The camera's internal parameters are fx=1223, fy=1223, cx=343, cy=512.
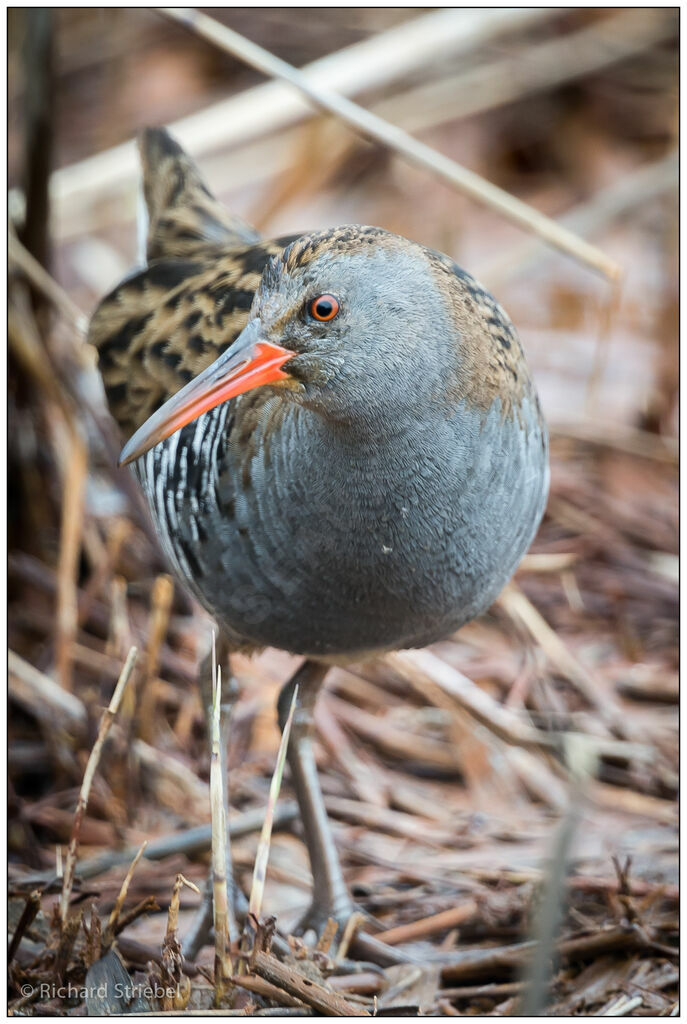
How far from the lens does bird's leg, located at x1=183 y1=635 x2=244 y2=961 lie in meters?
2.64

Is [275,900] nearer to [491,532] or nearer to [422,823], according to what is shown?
[422,823]

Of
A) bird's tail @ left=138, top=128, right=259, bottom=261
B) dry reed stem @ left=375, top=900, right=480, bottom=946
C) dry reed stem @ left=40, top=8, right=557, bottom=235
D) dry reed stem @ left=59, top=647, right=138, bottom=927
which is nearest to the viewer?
dry reed stem @ left=59, top=647, right=138, bottom=927

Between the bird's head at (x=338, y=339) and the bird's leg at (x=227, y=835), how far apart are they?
0.71 metres

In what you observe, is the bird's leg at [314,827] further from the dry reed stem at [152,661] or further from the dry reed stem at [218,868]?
the dry reed stem at [218,868]

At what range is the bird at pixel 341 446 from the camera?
6.61 ft

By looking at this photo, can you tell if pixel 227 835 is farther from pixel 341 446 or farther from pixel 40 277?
pixel 40 277

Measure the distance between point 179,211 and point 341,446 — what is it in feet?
4.17

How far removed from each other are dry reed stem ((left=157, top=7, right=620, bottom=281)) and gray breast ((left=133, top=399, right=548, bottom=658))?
860 millimetres

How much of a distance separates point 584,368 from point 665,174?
768mm

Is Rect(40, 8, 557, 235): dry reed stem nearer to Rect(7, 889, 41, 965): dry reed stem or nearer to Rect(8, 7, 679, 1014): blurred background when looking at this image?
Rect(8, 7, 679, 1014): blurred background

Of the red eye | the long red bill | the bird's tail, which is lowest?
the bird's tail

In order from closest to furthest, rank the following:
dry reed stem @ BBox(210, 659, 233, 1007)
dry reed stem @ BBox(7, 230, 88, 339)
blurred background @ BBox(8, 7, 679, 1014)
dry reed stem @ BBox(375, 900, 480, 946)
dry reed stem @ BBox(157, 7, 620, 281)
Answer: dry reed stem @ BBox(210, 659, 233, 1007) → dry reed stem @ BBox(375, 900, 480, 946) → dry reed stem @ BBox(157, 7, 620, 281) → blurred background @ BBox(8, 7, 679, 1014) → dry reed stem @ BBox(7, 230, 88, 339)

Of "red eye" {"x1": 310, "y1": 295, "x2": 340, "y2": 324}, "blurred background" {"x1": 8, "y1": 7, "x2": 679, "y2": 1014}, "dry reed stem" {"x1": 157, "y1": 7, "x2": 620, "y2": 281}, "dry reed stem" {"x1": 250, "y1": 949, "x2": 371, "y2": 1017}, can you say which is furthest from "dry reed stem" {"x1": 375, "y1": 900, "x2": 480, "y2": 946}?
"dry reed stem" {"x1": 157, "y1": 7, "x2": 620, "y2": 281}

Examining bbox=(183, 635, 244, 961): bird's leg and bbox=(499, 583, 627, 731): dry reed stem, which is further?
bbox=(499, 583, 627, 731): dry reed stem
